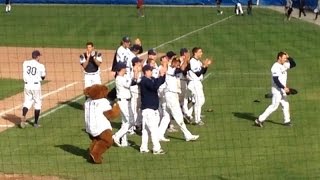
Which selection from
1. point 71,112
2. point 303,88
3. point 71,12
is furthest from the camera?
point 71,12

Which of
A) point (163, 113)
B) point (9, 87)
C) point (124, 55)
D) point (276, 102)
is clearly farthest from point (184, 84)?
point (9, 87)

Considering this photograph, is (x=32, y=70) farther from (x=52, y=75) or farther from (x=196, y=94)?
(x=52, y=75)

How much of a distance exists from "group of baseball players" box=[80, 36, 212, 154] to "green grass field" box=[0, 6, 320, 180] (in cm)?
37

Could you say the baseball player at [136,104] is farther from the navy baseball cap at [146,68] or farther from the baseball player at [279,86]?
the baseball player at [279,86]

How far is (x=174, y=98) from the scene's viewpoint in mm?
15484

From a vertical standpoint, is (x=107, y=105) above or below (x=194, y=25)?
above

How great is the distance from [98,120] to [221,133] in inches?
143

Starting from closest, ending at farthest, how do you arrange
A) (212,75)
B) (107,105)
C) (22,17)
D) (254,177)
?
1. (254,177)
2. (107,105)
3. (212,75)
4. (22,17)

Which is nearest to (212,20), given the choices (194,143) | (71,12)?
(71,12)

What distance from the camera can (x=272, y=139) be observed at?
15852mm

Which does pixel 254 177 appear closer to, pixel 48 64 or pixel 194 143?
pixel 194 143

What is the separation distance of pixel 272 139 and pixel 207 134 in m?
1.45

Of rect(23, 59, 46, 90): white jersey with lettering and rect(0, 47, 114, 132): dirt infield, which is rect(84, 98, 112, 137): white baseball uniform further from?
rect(0, 47, 114, 132): dirt infield

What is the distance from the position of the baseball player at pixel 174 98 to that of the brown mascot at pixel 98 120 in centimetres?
172
